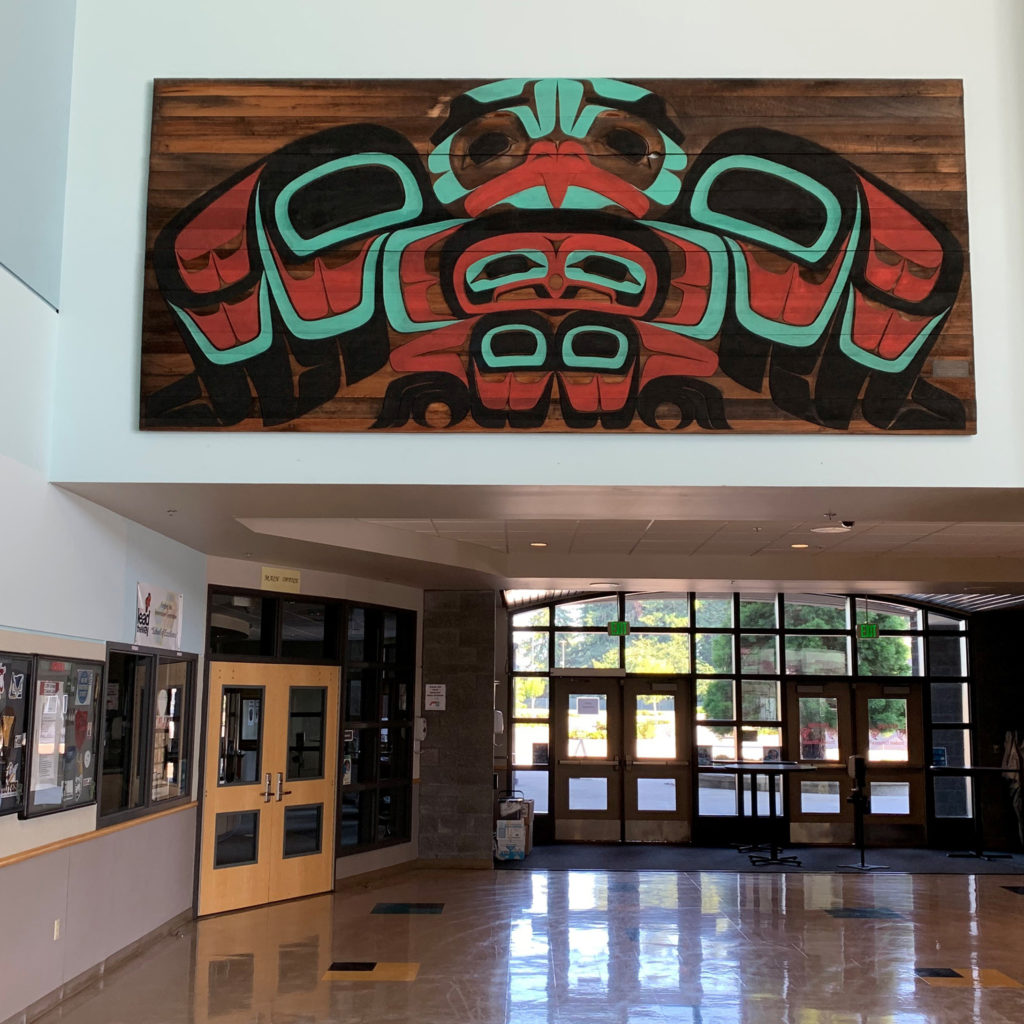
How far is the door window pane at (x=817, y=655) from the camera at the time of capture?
14508mm

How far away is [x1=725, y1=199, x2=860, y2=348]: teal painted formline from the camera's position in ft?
21.1

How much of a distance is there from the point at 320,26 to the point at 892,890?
8.97 meters

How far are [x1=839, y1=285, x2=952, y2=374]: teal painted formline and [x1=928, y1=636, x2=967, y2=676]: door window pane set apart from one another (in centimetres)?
909

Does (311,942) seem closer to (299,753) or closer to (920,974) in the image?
(299,753)

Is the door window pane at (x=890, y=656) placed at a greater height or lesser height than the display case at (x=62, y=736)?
greater

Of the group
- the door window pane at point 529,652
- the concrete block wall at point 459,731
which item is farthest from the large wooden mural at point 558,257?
the door window pane at point 529,652

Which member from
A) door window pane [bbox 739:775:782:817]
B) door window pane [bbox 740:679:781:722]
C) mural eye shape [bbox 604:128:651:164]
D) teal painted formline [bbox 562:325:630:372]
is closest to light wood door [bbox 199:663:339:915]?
teal painted formline [bbox 562:325:630:372]

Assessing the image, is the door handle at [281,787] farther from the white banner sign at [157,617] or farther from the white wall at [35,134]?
the white wall at [35,134]

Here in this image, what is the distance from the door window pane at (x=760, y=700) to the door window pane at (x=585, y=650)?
5.60 ft

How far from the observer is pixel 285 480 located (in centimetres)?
633

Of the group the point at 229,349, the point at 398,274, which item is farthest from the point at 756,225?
the point at 229,349

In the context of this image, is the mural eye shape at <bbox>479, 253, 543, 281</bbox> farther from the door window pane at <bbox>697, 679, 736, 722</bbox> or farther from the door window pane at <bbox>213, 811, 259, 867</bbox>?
the door window pane at <bbox>697, 679, 736, 722</bbox>

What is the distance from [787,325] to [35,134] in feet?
13.9

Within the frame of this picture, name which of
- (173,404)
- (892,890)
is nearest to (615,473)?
(173,404)
